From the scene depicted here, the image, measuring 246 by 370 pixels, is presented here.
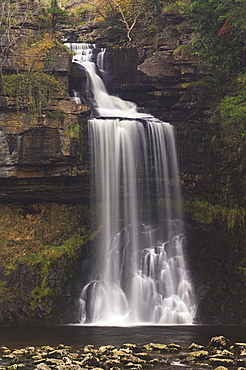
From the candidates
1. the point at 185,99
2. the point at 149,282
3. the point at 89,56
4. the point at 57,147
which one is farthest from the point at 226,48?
the point at 149,282

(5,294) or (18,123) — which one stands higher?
(18,123)

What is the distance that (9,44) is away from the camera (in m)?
23.0

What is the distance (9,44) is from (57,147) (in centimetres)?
547

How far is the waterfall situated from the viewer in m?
20.6

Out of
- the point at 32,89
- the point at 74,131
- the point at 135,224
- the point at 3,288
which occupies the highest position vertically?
the point at 32,89

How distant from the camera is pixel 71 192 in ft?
77.8

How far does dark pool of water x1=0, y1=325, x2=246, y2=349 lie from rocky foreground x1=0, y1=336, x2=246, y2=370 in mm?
771

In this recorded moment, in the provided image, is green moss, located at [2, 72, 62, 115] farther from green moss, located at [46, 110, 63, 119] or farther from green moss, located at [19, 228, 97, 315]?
green moss, located at [19, 228, 97, 315]

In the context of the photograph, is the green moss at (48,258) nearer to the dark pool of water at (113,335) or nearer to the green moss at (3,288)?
the green moss at (3,288)

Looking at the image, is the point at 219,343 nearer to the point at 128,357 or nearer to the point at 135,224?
the point at 128,357

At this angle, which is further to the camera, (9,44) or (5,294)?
(9,44)

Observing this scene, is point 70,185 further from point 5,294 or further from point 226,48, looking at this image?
point 226,48

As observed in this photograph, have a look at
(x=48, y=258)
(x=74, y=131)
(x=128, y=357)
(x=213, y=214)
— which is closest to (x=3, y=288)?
(x=48, y=258)

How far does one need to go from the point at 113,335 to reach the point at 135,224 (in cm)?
786
